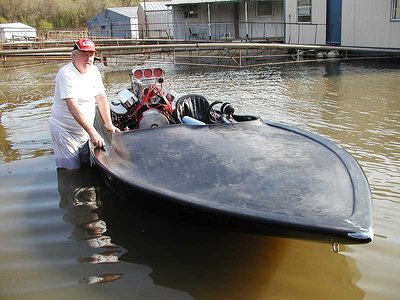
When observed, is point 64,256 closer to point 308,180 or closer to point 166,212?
point 166,212

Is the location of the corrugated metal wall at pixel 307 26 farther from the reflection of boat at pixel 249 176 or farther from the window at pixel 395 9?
the reflection of boat at pixel 249 176

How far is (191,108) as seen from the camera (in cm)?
616

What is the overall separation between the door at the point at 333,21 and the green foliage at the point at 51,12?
192ft

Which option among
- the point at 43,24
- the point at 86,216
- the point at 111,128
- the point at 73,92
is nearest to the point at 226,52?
the point at 111,128

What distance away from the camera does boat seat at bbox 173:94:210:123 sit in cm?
611

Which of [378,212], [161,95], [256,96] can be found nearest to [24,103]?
[256,96]

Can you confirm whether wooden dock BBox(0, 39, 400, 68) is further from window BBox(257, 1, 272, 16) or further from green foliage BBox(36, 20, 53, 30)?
green foliage BBox(36, 20, 53, 30)

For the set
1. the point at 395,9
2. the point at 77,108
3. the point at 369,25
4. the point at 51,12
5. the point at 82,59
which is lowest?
the point at 77,108

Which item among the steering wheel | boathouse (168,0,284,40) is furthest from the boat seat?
boathouse (168,0,284,40)

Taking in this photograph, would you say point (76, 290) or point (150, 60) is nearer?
point (76, 290)

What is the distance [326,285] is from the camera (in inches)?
145

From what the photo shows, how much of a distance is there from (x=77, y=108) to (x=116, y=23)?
48483 mm

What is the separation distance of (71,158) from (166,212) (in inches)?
92.4

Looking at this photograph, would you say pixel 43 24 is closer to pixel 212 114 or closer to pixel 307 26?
pixel 307 26
